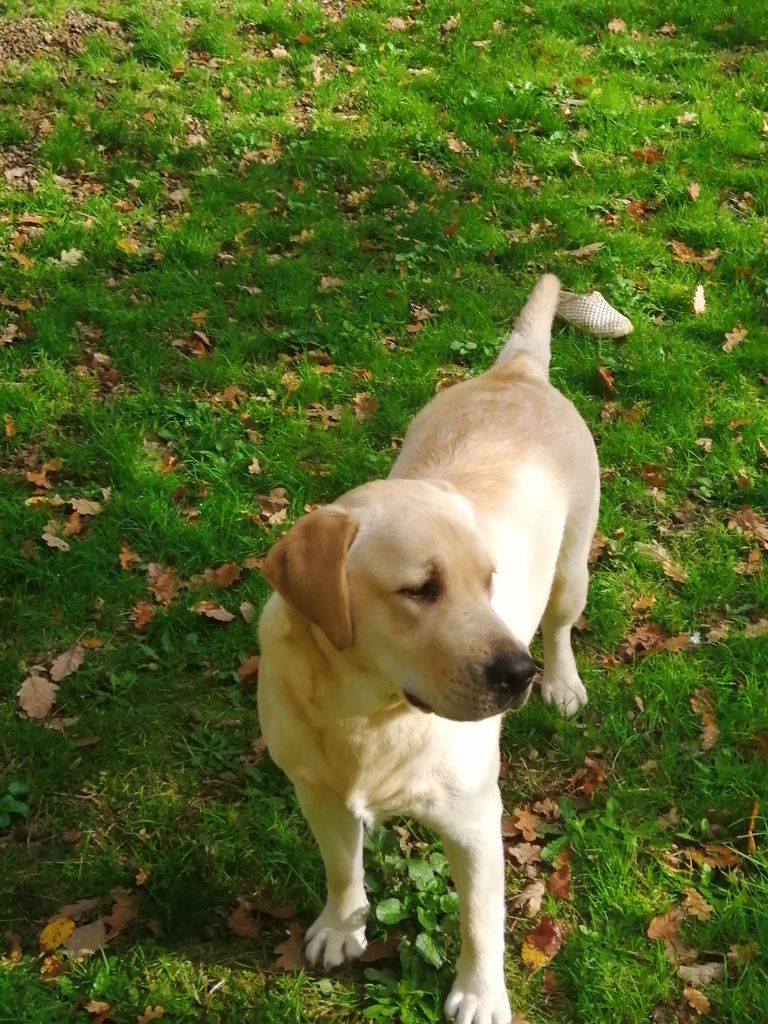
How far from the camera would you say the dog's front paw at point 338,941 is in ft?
9.59

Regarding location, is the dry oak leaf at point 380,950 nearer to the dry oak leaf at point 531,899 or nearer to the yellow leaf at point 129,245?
the dry oak leaf at point 531,899

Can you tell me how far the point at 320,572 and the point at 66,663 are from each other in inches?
77.0

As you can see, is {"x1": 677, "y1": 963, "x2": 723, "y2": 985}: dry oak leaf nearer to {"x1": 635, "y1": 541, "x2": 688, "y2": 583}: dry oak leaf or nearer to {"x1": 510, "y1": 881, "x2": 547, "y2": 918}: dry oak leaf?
{"x1": 510, "y1": 881, "x2": 547, "y2": 918}: dry oak leaf

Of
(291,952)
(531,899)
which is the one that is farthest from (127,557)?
(531,899)

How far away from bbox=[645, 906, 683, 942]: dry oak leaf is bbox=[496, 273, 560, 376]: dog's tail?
204cm

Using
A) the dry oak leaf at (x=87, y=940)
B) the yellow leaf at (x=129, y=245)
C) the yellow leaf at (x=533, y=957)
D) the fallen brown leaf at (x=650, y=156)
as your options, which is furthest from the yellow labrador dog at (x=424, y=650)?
the fallen brown leaf at (x=650, y=156)

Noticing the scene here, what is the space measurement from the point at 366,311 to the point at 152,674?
2.66 m

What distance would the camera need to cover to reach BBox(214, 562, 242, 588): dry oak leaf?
4.01 metres

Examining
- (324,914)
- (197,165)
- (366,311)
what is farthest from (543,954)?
(197,165)

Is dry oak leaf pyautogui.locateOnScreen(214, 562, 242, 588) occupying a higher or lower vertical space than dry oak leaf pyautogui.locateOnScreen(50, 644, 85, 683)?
higher

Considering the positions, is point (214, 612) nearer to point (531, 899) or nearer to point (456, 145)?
point (531, 899)

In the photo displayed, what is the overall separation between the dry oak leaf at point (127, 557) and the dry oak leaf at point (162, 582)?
→ 0.22 ft

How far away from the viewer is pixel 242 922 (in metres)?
3.01

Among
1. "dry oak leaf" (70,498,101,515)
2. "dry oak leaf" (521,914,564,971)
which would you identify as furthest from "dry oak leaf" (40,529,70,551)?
"dry oak leaf" (521,914,564,971)
